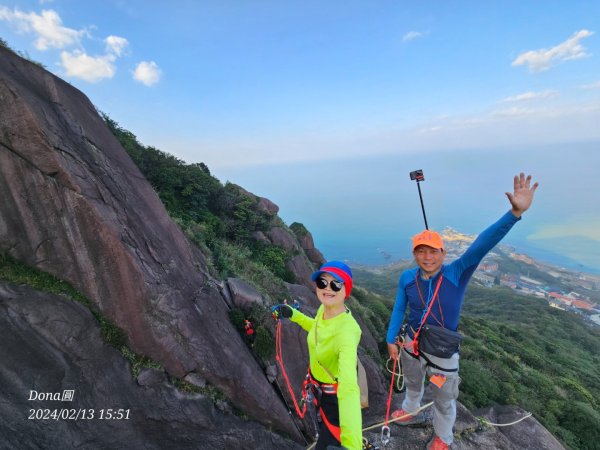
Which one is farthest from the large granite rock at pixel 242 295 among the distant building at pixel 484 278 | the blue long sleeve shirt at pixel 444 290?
the distant building at pixel 484 278

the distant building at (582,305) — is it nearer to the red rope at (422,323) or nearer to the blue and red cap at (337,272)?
the red rope at (422,323)

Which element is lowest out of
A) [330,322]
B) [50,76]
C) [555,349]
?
[555,349]

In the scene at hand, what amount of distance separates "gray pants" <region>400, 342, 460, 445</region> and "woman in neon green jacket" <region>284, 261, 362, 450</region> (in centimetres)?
203

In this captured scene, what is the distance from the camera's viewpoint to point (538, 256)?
19800cm

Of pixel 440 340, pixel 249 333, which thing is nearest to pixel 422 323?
pixel 440 340

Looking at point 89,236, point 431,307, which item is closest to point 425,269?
point 431,307

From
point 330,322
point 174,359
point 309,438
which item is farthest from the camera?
point 309,438

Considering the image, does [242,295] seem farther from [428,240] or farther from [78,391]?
[428,240]

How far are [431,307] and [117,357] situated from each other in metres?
5.61

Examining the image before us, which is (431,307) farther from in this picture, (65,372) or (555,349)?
(555,349)

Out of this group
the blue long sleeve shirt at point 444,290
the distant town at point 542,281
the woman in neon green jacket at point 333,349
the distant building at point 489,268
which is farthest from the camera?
the distant building at point 489,268

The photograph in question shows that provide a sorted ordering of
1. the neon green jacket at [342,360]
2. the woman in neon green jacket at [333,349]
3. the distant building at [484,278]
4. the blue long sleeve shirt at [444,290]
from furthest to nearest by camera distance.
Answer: the distant building at [484,278] < the blue long sleeve shirt at [444,290] < the woman in neon green jacket at [333,349] < the neon green jacket at [342,360]

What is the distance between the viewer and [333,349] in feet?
11.3

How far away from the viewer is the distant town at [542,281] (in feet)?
274
